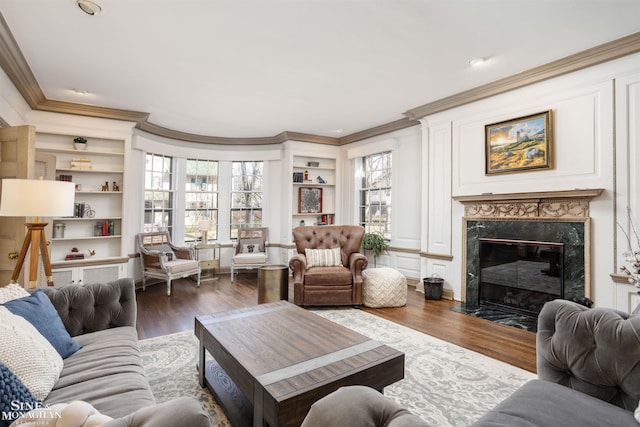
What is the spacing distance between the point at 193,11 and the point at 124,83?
72.3 inches

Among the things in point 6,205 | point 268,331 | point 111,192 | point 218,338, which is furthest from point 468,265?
point 111,192

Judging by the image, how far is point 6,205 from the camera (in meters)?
2.22

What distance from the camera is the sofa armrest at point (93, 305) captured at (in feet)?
6.51

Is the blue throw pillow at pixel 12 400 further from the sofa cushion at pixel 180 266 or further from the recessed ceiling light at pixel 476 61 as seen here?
the recessed ceiling light at pixel 476 61

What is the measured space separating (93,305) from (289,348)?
138cm

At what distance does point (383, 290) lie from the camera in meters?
4.00

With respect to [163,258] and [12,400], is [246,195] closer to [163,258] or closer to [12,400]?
[163,258]

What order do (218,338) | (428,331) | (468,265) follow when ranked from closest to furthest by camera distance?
(218,338)
(428,331)
(468,265)

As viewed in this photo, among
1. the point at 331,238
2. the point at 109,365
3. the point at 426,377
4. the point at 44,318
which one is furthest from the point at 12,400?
the point at 331,238

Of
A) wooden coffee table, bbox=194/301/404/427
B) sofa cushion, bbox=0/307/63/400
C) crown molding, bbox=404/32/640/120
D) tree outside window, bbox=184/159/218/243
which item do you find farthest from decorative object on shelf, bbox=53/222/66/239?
crown molding, bbox=404/32/640/120

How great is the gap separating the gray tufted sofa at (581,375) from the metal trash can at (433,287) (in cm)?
280

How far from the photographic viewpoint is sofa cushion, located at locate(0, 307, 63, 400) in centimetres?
122

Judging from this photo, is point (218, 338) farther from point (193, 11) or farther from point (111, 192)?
point (111, 192)

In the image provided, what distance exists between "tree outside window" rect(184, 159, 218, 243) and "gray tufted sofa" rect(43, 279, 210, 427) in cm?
369
